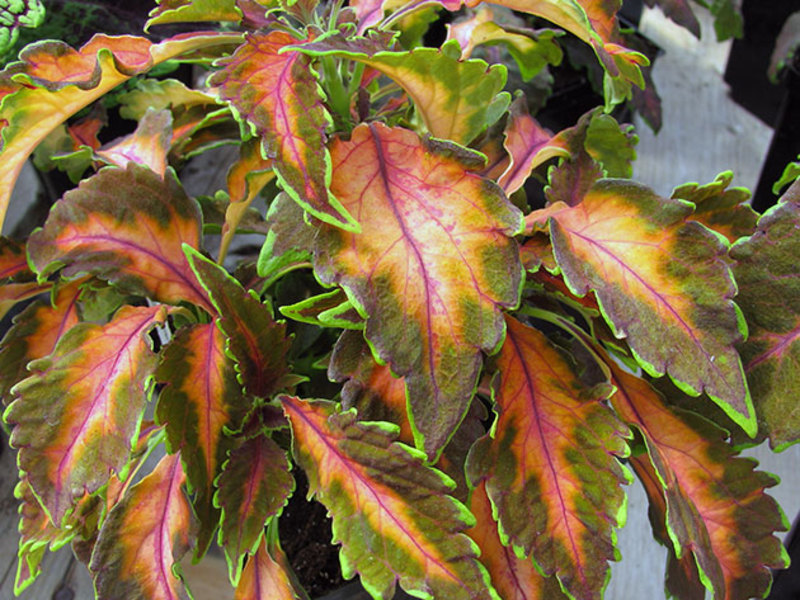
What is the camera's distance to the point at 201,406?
52cm

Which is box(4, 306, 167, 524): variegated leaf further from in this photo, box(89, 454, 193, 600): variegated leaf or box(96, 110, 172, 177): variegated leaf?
box(96, 110, 172, 177): variegated leaf

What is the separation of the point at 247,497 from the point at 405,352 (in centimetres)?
17

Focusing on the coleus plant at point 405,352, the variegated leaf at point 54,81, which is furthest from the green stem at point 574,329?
the variegated leaf at point 54,81

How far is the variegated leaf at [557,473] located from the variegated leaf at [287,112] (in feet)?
0.57

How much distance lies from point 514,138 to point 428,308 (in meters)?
0.24

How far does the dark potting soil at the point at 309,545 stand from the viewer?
2.22 ft

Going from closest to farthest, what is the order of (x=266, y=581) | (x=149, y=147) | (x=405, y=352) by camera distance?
(x=405, y=352), (x=266, y=581), (x=149, y=147)

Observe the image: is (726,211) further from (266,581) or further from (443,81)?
(266,581)

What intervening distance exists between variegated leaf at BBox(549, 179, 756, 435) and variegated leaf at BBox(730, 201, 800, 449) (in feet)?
0.11

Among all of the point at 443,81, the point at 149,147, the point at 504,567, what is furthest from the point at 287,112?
the point at 504,567

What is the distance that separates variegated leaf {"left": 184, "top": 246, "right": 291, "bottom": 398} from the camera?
504mm

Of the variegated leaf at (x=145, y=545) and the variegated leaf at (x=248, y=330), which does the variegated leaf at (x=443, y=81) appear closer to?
the variegated leaf at (x=248, y=330)

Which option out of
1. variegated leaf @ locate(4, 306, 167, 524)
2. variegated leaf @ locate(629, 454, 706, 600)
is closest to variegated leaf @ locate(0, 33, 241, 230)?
variegated leaf @ locate(4, 306, 167, 524)

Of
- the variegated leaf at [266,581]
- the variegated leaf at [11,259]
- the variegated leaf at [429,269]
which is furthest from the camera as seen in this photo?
the variegated leaf at [11,259]
